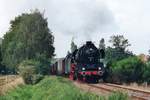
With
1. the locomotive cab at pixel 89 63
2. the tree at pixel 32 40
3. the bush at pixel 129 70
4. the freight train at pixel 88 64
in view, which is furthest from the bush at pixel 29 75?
the tree at pixel 32 40

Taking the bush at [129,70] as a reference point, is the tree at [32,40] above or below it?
above

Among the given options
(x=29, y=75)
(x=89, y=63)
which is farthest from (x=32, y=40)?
(x=89, y=63)

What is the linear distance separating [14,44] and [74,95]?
72.3 metres

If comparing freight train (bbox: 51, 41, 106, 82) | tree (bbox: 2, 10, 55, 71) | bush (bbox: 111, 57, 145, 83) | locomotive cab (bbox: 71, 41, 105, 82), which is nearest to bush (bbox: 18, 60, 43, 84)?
freight train (bbox: 51, 41, 106, 82)

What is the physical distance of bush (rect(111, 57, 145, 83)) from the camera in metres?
55.2

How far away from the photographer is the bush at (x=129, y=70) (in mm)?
55219

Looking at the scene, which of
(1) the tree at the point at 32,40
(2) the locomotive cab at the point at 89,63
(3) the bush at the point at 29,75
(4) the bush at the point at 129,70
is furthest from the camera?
(1) the tree at the point at 32,40

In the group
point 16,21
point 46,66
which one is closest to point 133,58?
point 46,66

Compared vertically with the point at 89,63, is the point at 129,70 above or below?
below

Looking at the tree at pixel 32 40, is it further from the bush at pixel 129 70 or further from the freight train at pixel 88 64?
the freight train at pixel 88 64

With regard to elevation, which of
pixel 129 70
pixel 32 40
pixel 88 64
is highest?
pixel 32 40

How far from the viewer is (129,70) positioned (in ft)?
181

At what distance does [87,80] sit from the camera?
5422 cm

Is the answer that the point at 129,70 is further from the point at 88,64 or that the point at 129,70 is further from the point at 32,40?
the point at 32,40
